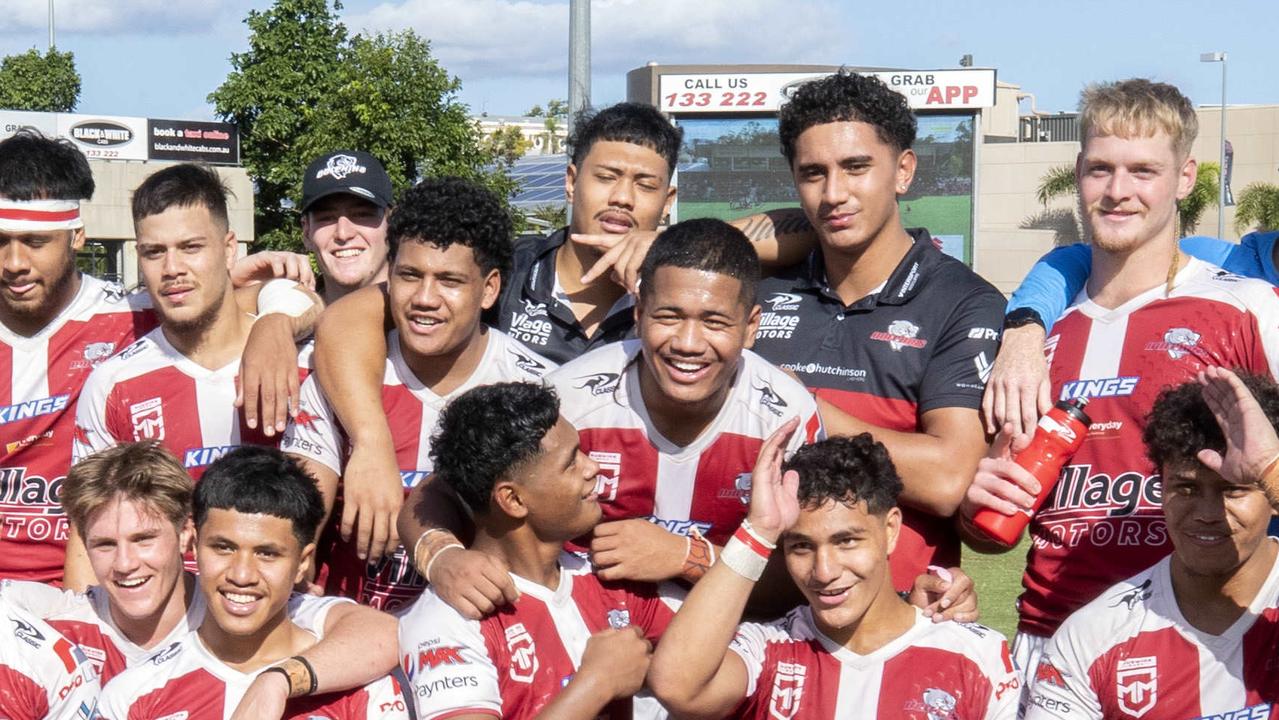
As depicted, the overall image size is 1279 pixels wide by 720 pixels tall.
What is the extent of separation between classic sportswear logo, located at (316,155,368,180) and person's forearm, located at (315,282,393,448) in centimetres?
84

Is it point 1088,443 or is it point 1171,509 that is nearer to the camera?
point 1171,509

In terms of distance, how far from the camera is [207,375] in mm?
4984

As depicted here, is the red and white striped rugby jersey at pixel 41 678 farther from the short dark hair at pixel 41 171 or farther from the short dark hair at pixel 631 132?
the short dark hair at pixel 631 132

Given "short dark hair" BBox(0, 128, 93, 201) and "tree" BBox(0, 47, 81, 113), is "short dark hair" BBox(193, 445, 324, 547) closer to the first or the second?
"short dark hair" BBox(0, 128, 93, 201)

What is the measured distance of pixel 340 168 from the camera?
556 centimetres

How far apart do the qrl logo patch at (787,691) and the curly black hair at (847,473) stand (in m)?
0.50

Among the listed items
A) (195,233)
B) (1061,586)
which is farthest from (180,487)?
(1061,586)

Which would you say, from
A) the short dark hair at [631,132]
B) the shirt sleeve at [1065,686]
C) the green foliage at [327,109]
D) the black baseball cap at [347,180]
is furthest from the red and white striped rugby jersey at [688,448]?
the green foliage at [327,109]

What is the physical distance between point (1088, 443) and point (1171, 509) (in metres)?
0.50

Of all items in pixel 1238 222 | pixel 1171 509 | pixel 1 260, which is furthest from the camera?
pixel 1238 222

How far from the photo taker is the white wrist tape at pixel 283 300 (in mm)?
4992

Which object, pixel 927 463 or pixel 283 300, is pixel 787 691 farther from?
pixel 283 300

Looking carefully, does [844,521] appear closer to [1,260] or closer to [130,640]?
[130,640]

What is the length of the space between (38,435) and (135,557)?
1.15 meters
